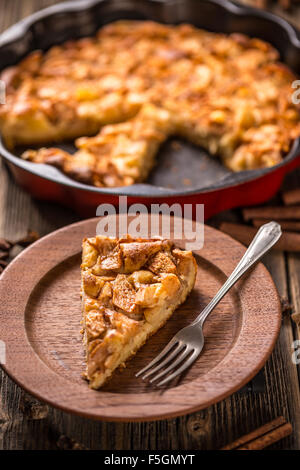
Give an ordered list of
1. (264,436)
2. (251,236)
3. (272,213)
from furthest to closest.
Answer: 1. (272,213)
2. (251,236)
3. (264,436)

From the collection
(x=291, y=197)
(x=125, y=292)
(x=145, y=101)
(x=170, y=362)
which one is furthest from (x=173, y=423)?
(x=145, y=101)

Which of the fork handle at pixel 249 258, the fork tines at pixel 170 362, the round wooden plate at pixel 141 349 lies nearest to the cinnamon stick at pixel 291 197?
the fork handle at pixel 249 258

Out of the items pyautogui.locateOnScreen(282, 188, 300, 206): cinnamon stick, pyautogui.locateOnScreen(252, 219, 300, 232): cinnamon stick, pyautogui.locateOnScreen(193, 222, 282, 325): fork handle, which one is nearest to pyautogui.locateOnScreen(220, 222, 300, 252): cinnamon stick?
pyautogui.locateOnScreen(252, 219, 300, 232): cinnamon stick

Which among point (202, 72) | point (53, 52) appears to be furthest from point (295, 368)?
point (53, 52)

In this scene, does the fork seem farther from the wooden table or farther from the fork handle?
the wooden table

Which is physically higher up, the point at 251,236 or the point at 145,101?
the point at 145,101

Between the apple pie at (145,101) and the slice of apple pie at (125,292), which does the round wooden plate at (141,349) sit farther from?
the apple pie at (145,101)

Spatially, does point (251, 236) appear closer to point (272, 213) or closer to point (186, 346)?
point (272, 213)

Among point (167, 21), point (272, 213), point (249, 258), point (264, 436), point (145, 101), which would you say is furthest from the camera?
point (167, 21)
